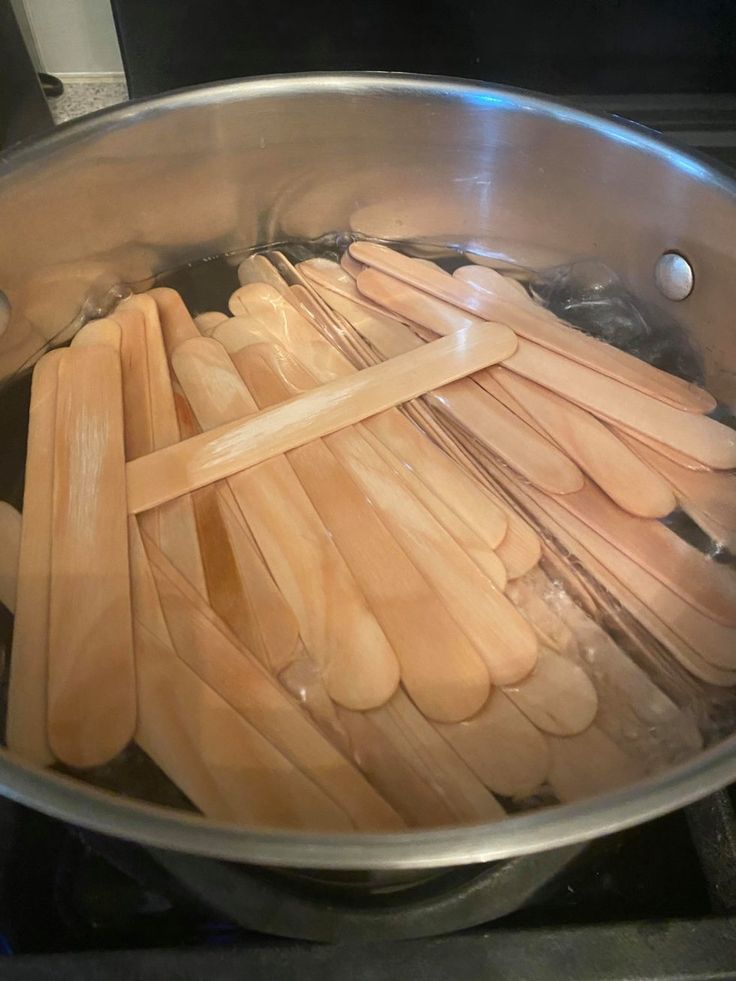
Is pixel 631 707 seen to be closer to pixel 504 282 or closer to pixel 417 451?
pixel 417 451

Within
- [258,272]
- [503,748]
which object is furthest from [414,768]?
[258,272]

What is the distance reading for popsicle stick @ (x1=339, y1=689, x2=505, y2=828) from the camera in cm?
48

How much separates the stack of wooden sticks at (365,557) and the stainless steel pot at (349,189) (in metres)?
0.06

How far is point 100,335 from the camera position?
2.43 feet

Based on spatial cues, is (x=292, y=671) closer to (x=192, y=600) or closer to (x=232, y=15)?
(x=192, y=600)

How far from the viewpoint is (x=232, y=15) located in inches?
30.2

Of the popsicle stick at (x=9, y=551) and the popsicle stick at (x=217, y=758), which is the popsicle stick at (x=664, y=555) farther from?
the popsicle stick at (x=9, y=551)

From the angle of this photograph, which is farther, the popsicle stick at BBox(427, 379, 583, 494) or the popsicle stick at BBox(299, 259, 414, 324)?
the popsicle stick at BBox(299, 259, 414, 324)

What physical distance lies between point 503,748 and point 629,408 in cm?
33

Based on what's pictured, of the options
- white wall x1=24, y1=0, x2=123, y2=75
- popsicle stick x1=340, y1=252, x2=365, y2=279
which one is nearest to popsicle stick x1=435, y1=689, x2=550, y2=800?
popsicle stick x1=340, y1=252, x2=365, y2=279

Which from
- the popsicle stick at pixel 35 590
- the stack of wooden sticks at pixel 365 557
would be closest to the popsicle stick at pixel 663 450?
the stack of wooden sticks at pixel 365 557

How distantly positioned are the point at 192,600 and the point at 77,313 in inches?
14.3

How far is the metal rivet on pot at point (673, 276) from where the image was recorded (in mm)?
739

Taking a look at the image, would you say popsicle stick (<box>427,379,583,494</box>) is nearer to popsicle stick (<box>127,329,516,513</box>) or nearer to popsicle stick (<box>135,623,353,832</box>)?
popsicle stick (<box>127,329,516,513</box>)
